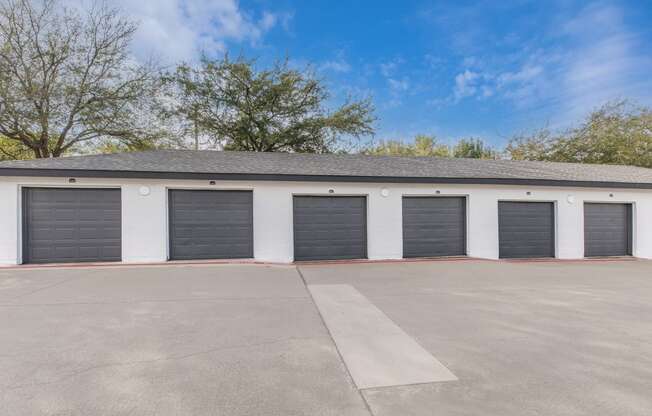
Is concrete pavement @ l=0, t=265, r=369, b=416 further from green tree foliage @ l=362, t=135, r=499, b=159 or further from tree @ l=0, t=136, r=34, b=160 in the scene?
green tree foliage @ l=362, t=135, r=499, b=159

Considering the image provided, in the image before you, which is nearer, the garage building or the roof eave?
the roof eave

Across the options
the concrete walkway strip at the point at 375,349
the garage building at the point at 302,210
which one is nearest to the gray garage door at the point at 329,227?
the garage building at the point at 302,210

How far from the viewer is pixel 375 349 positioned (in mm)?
2977

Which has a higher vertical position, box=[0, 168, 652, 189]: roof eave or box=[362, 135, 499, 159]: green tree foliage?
box=[362, 135, 499, 159]: green tree foliage

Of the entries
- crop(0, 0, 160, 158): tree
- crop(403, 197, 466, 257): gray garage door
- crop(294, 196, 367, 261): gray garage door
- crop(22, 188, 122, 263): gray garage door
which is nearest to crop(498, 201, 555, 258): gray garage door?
crop(403, 197, 466, 257): gray garage door

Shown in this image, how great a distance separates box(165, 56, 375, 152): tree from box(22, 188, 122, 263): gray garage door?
11250mm

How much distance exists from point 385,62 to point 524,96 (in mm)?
10124

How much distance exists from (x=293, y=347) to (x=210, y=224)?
604 cm

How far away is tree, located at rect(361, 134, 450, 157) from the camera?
31109 mm

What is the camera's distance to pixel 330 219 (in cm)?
880

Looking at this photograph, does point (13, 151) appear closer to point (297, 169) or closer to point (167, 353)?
point (297, 169)

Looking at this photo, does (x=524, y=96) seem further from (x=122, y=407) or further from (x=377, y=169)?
(x=122, y=407)

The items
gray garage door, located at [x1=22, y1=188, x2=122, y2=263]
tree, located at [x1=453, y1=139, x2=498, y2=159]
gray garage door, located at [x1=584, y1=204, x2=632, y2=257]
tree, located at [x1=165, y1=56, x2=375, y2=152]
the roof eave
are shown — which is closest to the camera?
the roof eave

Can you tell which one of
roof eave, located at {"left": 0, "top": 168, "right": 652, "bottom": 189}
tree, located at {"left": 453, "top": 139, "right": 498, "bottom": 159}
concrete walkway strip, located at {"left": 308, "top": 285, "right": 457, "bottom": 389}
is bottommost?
concrete walkway strip, located at {"left": 308, "top": 285, "right": 457, "bottom": 389}
